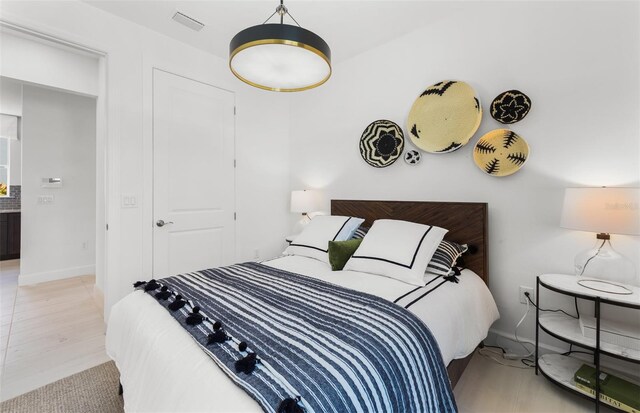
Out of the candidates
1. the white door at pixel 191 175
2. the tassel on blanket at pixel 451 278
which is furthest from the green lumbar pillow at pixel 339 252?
the white door at pixel 191 175

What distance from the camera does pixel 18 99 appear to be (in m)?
4.53

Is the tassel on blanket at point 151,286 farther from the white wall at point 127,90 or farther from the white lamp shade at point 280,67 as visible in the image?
the white lamp shade at point 280,67

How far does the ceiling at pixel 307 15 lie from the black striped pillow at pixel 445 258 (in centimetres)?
193

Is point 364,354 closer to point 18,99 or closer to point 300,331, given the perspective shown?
point 300,331

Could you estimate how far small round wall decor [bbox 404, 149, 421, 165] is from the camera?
2604 millimetres

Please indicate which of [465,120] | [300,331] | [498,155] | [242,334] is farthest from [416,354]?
[465,120]

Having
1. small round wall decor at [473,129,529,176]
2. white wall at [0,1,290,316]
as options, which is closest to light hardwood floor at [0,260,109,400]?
white wall at [0,1,290,316]

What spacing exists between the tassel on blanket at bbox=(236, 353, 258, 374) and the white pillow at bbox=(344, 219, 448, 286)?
3.76ft

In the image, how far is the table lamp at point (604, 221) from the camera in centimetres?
147

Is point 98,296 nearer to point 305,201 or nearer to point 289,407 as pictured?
point 305,201

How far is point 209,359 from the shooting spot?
980mm

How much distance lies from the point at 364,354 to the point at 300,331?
272mm

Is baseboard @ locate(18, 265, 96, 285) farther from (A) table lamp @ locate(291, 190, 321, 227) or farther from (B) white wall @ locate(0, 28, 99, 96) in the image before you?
(A) table lamp @ locate(291, 190, 321, 227)

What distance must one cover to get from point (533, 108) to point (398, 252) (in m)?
1.42
